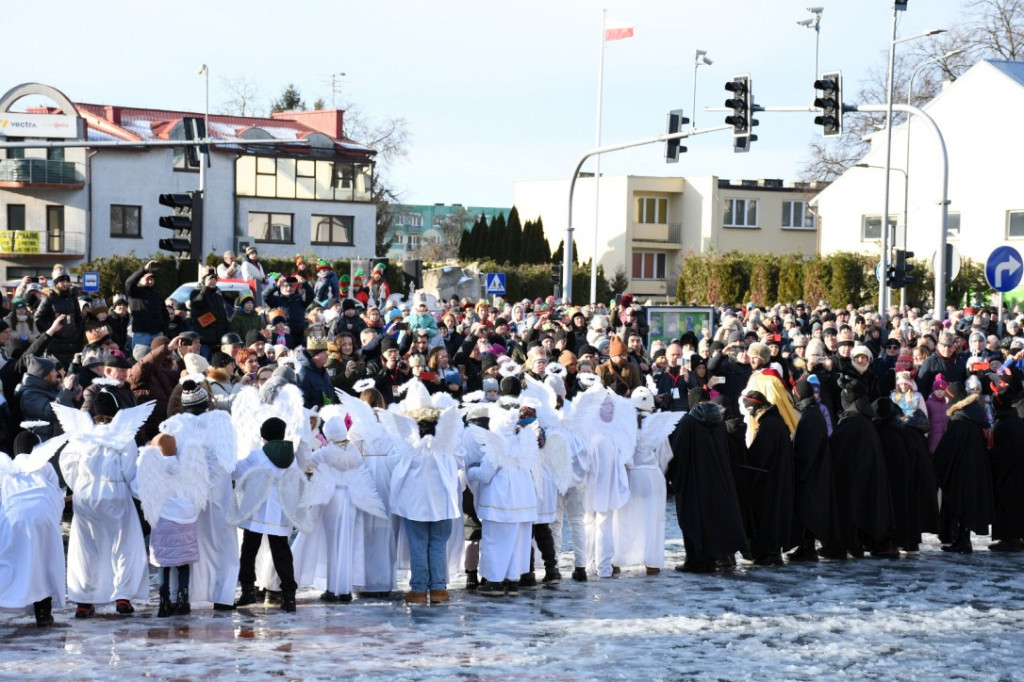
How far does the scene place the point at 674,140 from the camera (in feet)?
85.1

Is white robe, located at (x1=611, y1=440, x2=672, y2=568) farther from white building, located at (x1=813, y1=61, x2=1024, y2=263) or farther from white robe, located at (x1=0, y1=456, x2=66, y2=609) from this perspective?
white building, located at (x1=813, y1=61, x2=1024, y2=263)

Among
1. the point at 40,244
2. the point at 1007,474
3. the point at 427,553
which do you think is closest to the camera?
the point at 427,553

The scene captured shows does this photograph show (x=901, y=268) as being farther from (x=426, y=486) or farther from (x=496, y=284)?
(x=426, y=486)

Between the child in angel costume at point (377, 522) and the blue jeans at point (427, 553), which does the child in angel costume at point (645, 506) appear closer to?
the blue jeans at point (427, 553)

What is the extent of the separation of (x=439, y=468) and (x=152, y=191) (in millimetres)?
52493

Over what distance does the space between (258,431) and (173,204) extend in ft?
35.5

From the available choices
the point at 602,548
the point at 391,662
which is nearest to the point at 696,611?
the point at 602,548

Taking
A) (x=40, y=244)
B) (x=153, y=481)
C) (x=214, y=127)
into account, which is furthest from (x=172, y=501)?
(x=214, y=127)

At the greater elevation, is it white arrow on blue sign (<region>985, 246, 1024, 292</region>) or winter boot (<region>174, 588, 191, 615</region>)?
white arrow on blue sign (<region>985, 246, 1024, 292</region>)

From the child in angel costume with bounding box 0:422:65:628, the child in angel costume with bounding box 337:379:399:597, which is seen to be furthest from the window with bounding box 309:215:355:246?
the child in angel costume with bounding box 0:422:65:628

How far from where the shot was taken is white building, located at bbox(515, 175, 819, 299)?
75.9 metres

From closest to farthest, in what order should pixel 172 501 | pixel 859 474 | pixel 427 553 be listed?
pixel 172 501 < pixel 427 553 < pixel 859 474

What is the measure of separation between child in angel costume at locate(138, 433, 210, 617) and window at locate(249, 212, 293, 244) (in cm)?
5369

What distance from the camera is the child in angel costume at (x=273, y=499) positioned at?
1068 centimetres
